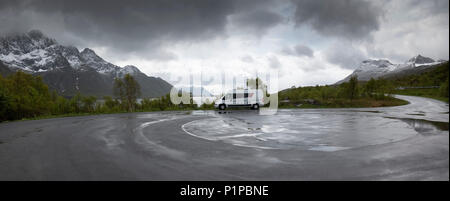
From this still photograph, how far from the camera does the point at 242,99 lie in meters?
25.2

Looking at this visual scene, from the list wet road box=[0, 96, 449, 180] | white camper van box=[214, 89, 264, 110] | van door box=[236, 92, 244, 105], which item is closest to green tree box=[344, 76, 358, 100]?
white camper van box=[214, 89, 264, 110]

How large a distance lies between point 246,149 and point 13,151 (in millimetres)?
7485

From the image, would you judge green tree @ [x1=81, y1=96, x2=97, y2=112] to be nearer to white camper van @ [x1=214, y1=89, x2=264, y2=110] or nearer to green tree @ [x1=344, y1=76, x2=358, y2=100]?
white camper van @ [x1=214, y1=89, x2=264, y2=110]

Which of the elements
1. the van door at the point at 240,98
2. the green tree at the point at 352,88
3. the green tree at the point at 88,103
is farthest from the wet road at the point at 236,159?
the green tree at the point at 88,103

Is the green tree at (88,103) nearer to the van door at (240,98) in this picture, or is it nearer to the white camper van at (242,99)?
the white camper van at (242,99)

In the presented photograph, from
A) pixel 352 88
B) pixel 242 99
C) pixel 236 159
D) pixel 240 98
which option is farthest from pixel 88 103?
pixel 352 88

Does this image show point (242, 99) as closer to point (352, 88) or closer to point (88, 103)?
point (352, 88)

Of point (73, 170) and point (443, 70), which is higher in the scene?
point (443, 70)

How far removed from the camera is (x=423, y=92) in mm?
40281
